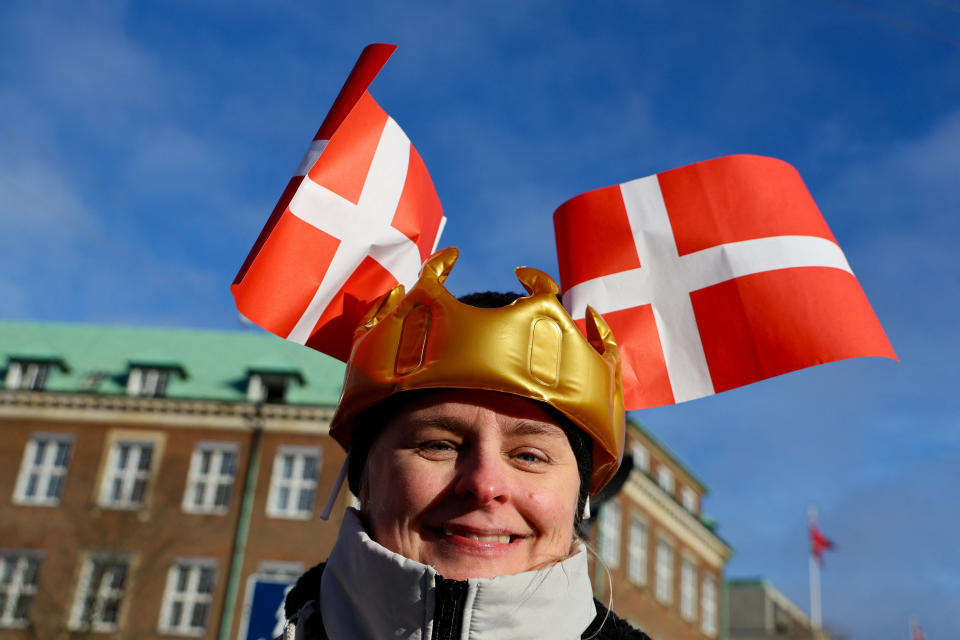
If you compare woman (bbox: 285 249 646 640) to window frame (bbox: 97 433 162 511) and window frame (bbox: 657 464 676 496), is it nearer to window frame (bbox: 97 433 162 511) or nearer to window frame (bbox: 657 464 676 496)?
window frame (bbox: 97 433 162 511)

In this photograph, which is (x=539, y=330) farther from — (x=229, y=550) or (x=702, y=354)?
(x=229, y=550)

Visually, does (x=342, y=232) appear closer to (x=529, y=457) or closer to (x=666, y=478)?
(x=529, y=457)

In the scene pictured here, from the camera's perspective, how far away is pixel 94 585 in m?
27.0

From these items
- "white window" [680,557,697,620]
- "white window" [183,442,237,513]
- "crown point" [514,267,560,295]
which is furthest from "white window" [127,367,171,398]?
"crown point" [514,267,560,295]

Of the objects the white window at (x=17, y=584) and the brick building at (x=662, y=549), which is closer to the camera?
the white window at (x=17, y=584)

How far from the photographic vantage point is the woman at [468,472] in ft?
7.20

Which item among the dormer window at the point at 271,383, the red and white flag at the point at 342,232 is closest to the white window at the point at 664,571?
the dormer window at the point at 271,383

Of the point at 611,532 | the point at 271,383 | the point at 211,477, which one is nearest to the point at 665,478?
the point at 611,532

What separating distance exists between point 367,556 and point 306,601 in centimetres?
42

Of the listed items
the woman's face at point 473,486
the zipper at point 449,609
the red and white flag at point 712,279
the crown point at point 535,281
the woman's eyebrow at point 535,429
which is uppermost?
the red and white flag at point 712,279

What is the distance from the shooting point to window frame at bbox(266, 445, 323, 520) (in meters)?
29.3

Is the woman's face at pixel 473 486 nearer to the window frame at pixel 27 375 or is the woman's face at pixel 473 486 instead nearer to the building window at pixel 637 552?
the window frame at pixel 27 375

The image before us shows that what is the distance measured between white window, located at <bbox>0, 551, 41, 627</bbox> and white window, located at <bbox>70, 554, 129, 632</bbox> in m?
1.40

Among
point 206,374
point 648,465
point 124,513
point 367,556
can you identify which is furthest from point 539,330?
point 648,465
